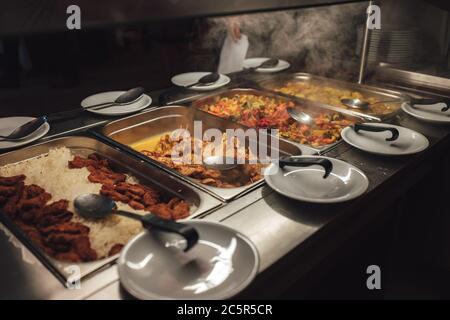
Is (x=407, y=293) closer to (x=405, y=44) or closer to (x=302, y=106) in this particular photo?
(x=302, y=106)

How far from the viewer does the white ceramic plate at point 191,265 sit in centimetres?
101

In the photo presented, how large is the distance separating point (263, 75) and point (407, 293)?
195 centimetres

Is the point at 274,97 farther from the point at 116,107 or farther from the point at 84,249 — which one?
the point at 84,249

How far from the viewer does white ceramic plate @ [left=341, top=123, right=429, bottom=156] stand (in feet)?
6.03

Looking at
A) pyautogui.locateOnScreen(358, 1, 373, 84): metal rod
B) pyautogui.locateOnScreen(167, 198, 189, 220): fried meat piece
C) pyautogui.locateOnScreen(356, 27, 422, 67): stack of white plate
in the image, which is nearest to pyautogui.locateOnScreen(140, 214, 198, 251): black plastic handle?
pyautogui.locateOnScreen(167, 198, 189, 220): fried meat piece

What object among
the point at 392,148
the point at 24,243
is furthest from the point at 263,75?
the point at 24,243

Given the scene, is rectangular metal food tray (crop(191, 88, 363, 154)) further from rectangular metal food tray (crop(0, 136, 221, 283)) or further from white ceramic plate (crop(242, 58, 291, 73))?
rectangular metal food tray (crop(0, 136, 221, 283))

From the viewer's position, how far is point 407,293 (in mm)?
2771

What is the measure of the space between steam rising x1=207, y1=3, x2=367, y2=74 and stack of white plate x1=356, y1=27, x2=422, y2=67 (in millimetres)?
396

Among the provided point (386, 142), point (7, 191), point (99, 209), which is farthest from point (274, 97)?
point (7, 191)

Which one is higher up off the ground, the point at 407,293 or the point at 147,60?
the point at 147,60

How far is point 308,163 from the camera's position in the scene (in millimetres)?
1548

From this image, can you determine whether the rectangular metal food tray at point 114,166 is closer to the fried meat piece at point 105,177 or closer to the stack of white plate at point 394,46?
the fried meat piece at point 105,177

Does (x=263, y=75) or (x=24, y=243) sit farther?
(x=263, y=75)
